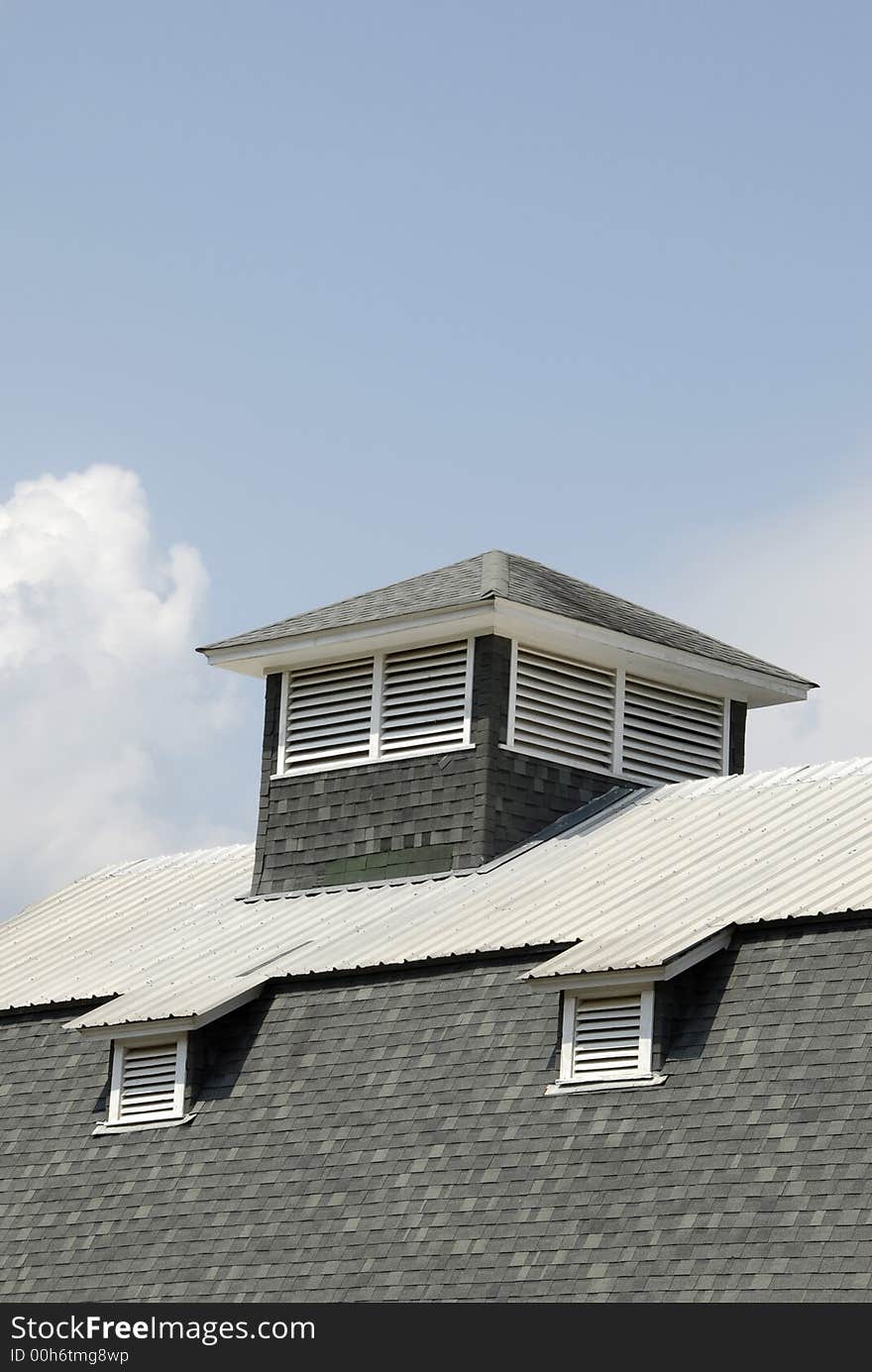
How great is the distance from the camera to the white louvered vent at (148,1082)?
65.7 feet

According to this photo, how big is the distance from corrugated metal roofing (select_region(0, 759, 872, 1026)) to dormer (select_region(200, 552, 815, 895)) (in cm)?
62

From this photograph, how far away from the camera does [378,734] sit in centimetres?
2431

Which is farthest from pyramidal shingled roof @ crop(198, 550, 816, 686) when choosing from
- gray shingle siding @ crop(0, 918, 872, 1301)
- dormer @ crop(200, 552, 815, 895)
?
gray shingle siding @ crop(0, 918, 872, 1301)

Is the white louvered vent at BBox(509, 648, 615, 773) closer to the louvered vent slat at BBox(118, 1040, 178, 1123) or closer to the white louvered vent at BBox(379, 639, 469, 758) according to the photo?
the white louvered vent at BBox(379, 639, 469, 758)

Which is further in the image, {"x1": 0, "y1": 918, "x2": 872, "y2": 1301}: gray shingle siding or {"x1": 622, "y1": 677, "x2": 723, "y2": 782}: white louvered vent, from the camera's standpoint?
{"x1": 622, "y1": 677, "x2": 723, "y2": 782}: white louvered vent

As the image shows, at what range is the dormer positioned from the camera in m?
23.5

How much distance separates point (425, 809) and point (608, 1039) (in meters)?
6.37

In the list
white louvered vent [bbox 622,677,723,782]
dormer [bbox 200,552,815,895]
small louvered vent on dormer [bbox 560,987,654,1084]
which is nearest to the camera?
small louvered vent on dormer [bbox 560,987,654,1084]

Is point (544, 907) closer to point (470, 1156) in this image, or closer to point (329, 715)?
point (470, 1156)
